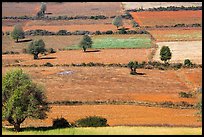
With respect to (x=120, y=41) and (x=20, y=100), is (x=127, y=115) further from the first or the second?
(x=120, y=41)

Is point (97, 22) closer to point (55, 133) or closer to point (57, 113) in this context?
point (57, 113)

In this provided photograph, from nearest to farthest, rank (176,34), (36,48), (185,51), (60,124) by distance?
(60,124) < (36,48) < (185,51) < (176,34)

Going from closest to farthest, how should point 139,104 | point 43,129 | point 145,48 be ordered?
1. point 43,129
2. point 139,104
3. point 145,48

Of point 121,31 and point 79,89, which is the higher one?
point 121,31

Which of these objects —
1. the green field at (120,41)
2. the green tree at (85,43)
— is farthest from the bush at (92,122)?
the green field at (120,41)

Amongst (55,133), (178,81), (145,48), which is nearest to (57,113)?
(55,133)

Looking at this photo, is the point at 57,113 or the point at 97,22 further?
the point at 97,22

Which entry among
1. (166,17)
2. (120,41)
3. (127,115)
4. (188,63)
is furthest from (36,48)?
(166,17)
